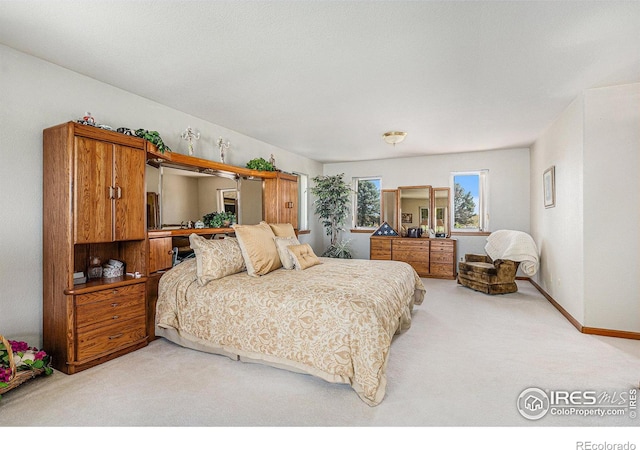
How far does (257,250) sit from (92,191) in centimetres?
151

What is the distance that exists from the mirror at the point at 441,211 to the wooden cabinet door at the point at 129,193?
546 cm

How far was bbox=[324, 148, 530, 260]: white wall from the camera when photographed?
605 cm

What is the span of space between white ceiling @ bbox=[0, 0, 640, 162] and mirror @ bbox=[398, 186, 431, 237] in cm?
275

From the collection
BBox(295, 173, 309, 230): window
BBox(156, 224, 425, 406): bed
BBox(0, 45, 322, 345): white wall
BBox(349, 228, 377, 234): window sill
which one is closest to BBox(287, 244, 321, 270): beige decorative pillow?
BBox(156, 224, 425, 406): bed

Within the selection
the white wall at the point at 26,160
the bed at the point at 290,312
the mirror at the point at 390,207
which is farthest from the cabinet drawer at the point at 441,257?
the white wall at the point at 26,160

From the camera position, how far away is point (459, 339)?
3.14 meters

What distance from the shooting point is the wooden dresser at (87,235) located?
8.00 feet

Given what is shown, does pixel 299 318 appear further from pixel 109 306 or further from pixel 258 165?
pixel 258 165

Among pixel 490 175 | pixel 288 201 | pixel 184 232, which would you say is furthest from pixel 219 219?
pixel 490 175

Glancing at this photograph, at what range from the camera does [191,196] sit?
389 cm

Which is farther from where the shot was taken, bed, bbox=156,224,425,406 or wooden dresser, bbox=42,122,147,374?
wooden dresser, bbox=42,122,147,374

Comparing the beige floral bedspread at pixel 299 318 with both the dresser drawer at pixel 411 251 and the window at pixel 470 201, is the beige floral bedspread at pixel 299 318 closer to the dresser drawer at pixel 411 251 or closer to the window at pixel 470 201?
the dresser drawer at pixel 411 251

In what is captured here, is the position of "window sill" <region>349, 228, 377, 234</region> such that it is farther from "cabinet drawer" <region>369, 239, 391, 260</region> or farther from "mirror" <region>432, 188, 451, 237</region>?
"mirror" <region>432, 188, 451, 237</region>
